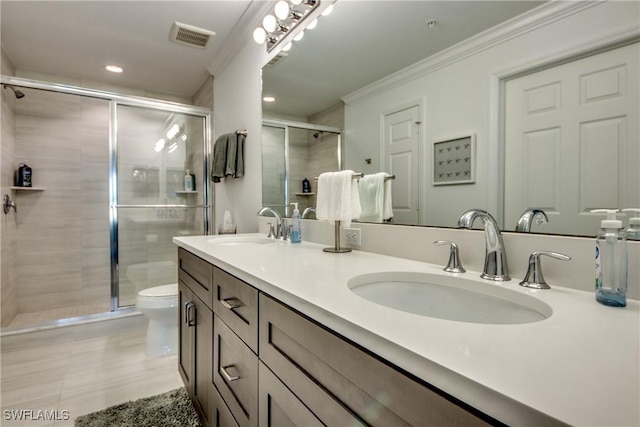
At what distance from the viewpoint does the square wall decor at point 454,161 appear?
966mm

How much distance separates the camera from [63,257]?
10.3 feet

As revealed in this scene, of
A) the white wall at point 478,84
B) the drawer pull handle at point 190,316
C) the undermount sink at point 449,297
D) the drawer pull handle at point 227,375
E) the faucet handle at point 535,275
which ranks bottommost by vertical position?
the drawer pull handle at point 227,375

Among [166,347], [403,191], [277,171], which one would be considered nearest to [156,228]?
[166,347]

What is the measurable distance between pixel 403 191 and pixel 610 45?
2.15ft

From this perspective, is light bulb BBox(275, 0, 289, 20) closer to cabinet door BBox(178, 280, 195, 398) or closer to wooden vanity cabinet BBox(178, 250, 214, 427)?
wooden vanity cabinet BBox(178, 250, 214, 427)

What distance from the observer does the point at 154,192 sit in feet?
10.7

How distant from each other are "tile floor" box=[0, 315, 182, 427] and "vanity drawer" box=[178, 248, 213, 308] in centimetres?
75

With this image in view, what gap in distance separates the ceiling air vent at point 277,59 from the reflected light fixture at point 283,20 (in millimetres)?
60

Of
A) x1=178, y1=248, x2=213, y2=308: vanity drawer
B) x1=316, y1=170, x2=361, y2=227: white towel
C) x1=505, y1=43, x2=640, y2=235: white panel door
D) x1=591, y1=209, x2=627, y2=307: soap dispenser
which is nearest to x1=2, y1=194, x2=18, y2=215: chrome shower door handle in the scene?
x1=178, y1=248, x2=213, y2=308: vanity drawer

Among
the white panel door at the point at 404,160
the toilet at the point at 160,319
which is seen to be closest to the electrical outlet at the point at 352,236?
the white panel door at the point at 404,160

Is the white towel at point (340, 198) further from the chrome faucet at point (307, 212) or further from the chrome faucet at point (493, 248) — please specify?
the chrome faucet at point (493, 248)

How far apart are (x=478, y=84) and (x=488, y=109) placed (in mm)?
89

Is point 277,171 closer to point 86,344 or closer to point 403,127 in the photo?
point 403,127

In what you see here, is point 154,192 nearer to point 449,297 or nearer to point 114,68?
point 114,68
